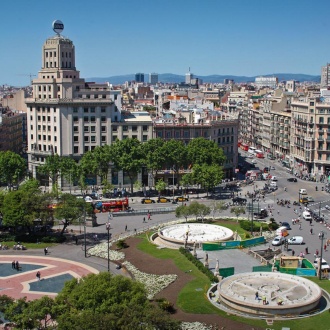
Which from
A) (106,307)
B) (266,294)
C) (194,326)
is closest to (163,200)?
(266,294)

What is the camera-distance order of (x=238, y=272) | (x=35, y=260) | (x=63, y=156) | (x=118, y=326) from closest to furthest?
(x=118, y=326) → (x=238, y=272) → (x=35, y=260) → (x=63, y=156)

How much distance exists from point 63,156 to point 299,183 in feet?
168

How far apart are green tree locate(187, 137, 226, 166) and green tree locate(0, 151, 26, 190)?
32136 mm

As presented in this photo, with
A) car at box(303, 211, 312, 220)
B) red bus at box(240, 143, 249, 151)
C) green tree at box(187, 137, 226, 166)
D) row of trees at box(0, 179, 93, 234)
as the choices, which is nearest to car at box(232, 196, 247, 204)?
green tree at box(187, 137, 226, 166)

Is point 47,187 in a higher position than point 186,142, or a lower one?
lower

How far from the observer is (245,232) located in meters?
81.6

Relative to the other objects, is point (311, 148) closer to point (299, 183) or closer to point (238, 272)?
point (299, 183)

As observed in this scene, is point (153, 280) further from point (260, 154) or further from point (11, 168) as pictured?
point (260, 154)

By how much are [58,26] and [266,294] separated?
87.5m

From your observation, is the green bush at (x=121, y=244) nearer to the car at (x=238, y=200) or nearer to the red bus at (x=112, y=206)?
the red bus at (x=112, y=206)

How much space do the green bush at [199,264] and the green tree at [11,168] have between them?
47857mm

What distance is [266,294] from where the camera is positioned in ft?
175

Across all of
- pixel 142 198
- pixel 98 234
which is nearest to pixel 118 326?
pixel 98 234

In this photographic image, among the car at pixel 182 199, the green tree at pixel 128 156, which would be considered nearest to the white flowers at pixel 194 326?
the car at pixel 182 199
